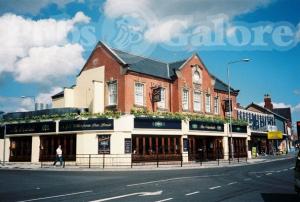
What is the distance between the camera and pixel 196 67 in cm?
3784

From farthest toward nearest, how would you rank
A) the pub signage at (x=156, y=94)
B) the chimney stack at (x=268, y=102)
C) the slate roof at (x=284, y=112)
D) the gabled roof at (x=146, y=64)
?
1. the slate roof at (x=284, y=112)
2. the chimney stack at (x=268, y=102)
3. the gabled roof at (x=146, y=64)
4. the pub signage at (x=156, y=94)

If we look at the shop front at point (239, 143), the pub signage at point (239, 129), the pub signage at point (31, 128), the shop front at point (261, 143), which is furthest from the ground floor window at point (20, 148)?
the shop front at point (261, 143)

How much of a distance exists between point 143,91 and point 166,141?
5.38 m

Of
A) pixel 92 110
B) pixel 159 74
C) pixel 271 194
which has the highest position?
pixel 159 74

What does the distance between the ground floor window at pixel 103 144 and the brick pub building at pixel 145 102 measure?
9 centimetres

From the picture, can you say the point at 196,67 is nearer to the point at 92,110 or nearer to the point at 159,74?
the point at 159,74

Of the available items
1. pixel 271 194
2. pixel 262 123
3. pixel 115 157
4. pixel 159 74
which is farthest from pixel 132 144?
pixel 262 123

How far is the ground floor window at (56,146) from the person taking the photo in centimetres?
2988

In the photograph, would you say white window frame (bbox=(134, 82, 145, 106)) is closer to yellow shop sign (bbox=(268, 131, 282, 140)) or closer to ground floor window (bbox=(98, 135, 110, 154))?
ground floor window (bbox=(98, 135, 110, 154))

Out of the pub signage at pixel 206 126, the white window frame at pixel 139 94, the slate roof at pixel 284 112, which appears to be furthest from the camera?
the slate roof at pixel 284 112

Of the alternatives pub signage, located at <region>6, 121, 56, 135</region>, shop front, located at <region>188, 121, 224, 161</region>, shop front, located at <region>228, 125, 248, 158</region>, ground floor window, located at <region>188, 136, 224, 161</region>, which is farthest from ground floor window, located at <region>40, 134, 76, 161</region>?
shop front, located at <region>228, 125, 248, 158</region>

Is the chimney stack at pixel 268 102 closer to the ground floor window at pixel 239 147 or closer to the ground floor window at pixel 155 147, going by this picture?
the ground floor window at pixel 239 147

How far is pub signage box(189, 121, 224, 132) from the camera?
34094 mm

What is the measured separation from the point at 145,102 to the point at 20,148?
43.7ft
